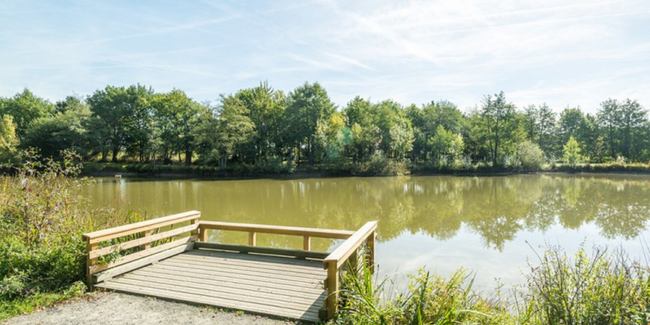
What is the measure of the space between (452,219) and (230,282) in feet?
36.2

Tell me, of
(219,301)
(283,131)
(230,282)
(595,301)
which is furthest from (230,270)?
(283,131)

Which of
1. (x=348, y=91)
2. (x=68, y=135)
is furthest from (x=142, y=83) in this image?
(x=348, y=91)

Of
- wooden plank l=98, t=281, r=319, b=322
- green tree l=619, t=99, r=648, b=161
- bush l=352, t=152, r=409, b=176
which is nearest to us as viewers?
wooden plank l=98, t=281, r=319, b=322

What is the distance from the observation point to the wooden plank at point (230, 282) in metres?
4.41

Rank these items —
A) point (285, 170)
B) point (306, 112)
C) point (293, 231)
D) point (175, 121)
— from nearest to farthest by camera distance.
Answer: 1. point (293, 231)
2. point (285, 170)
3. point (306, 112)
4. point (175, 121)

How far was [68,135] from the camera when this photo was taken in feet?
122

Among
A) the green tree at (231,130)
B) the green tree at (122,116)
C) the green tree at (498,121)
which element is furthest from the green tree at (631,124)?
the green tree at (122,116)

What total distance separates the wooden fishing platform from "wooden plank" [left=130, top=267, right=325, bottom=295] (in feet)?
0.04

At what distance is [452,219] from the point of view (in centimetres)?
1368

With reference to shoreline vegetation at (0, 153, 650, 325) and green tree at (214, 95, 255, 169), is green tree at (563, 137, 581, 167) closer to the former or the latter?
green tree at (214, 95, 255, 169)

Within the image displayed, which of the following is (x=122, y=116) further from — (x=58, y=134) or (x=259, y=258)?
(x=259, y=258)

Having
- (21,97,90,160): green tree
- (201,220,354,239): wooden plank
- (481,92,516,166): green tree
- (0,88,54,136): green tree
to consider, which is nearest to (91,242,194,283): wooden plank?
(201,220,354,239): wooden plank

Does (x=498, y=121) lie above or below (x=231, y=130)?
above

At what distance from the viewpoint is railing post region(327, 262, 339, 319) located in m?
3.55
